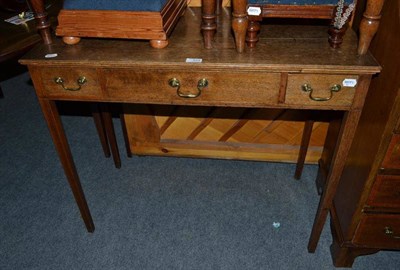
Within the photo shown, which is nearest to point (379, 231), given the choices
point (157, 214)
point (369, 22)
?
point (369, 22)

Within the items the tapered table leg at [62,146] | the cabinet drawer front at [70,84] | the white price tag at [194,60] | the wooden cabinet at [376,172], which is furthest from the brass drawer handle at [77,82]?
the wooden cabinet at [376,172]

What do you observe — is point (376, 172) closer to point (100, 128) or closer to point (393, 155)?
point (393, 155)

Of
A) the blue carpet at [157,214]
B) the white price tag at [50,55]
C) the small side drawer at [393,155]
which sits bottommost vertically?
the blue carpet at [157,214]

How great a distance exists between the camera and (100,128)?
7.76 ft

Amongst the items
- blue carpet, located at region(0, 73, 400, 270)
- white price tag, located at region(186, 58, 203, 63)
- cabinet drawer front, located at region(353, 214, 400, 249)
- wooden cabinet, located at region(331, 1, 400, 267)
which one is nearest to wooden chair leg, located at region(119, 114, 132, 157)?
blue carpet, located at region(0, 73, 400, 270)

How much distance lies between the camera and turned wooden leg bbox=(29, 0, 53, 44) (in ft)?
4.60

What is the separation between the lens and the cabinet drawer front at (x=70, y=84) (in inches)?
55.2

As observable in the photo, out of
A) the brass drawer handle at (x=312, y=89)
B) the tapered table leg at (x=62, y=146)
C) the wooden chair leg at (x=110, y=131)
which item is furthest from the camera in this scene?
the wooden chair leg at (x=110, y=131)

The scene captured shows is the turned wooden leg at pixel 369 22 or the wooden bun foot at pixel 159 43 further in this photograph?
the wooden bun foot at pixel 159 43

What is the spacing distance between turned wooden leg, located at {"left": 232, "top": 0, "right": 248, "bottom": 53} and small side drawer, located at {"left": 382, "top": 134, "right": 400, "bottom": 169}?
0.65m

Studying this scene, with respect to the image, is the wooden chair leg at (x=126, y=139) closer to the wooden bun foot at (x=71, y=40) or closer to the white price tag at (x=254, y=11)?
the wooden bun foot at (x=71, y=40)

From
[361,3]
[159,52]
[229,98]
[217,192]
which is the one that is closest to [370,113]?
[361,3]

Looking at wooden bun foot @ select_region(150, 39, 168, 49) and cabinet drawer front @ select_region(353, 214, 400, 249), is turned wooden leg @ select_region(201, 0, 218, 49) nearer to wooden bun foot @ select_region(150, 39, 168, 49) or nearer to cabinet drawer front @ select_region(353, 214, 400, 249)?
wooden bun foot @ select_region(150, 39, 168, 49)

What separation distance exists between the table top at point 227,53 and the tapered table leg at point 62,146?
22 centimetres
